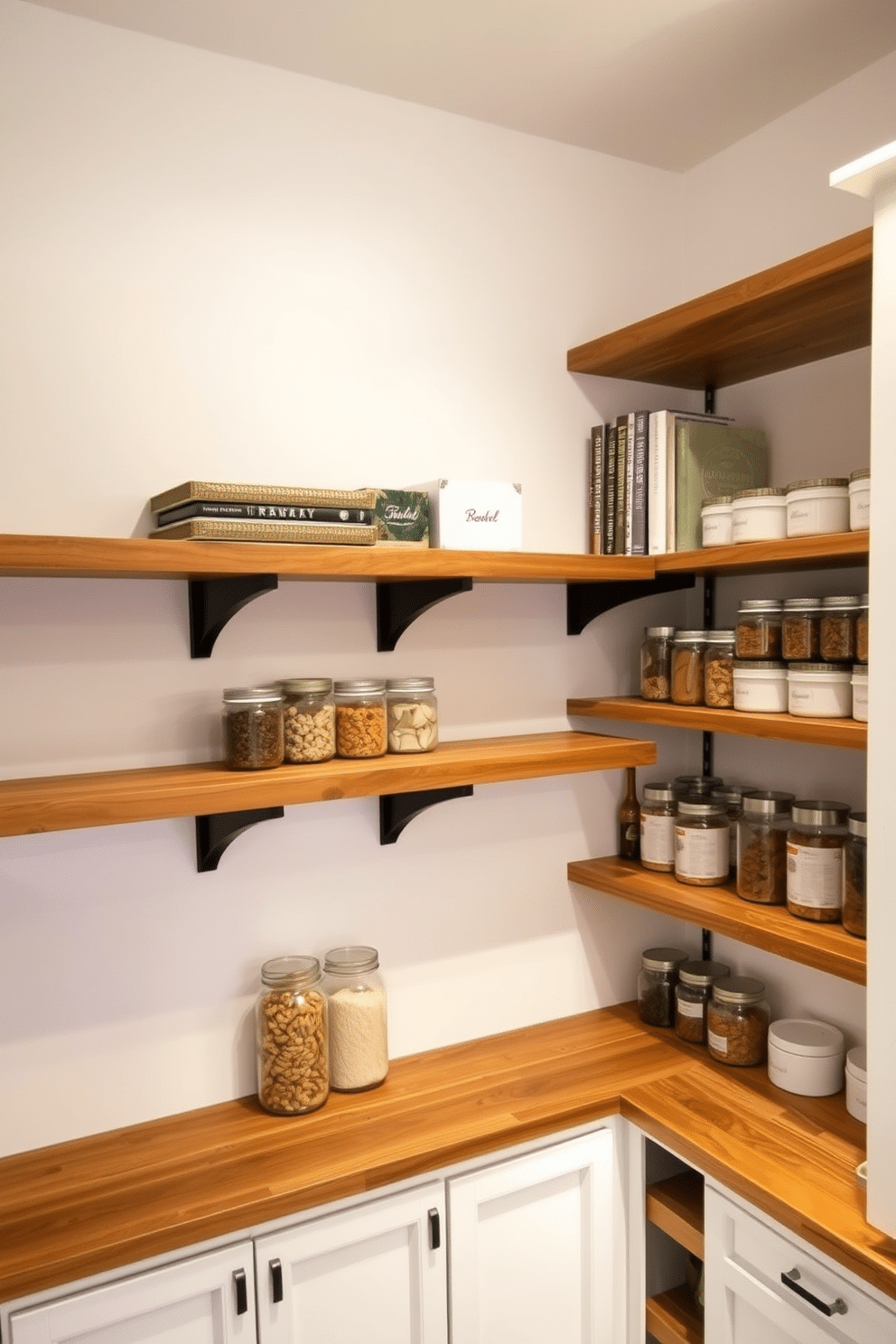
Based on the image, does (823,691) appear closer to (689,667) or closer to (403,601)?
(689,667)

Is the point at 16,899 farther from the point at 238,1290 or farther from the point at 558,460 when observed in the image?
the point at 558,460

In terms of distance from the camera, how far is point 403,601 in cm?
187

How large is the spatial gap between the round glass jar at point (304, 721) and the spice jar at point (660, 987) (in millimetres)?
951

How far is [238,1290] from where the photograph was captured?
1490 millimetres

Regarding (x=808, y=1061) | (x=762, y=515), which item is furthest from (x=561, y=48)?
(x=808, y=1061)

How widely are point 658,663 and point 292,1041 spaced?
103cm

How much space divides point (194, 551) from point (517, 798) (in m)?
0.95

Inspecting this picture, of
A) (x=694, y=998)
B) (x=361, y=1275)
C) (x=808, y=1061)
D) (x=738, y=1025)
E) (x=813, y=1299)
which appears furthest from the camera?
(x=694, y=998)

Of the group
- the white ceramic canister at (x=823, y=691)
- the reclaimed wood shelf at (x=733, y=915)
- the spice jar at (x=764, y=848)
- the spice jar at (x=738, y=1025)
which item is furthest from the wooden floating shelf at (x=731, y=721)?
the spice jar at (x=738, y=1025)

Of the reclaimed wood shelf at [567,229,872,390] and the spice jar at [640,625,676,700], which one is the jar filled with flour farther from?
the reclaimed wood shelf at [567,229,872,390]

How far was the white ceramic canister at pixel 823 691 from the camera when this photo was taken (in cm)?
162

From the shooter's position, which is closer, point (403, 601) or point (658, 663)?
point (403, 601)

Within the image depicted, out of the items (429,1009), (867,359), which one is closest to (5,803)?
(429,1009)

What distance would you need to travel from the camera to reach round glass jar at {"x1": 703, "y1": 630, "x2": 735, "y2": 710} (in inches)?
73.1
